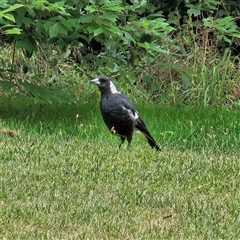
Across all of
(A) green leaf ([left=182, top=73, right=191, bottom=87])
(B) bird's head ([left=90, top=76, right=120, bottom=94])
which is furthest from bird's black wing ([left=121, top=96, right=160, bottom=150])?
(A) green leaf ([left=182, top=73, right=191, bottom=87])

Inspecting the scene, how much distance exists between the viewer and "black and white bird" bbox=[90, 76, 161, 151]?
229 inches

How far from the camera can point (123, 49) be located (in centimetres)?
671

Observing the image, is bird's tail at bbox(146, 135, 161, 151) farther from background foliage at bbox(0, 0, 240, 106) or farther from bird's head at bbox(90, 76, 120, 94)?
background foliage at bbox(0, 0, 240, 106)

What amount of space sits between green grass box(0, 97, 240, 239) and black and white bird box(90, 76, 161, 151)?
17 centimetres

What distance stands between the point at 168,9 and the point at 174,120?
3.93 m

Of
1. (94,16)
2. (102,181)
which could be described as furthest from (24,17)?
(102,181)

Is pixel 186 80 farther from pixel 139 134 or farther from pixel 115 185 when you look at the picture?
pixel 115 185

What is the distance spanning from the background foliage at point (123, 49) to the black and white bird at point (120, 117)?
0.60 metres

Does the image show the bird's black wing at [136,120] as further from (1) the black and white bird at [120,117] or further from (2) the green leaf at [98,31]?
(2) the green leaf at [98,31]

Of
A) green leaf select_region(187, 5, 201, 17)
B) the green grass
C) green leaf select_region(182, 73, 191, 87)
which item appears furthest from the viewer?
green leaf select_region(187, 5, 201, 17)

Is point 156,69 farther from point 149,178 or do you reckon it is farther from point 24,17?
point 149,178

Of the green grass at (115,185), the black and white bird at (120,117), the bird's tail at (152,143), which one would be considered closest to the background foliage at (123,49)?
the black and white bird at (120,117)

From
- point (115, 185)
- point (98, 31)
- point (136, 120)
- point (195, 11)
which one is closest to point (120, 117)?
point (136, 120)

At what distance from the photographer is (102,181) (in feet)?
13.9
